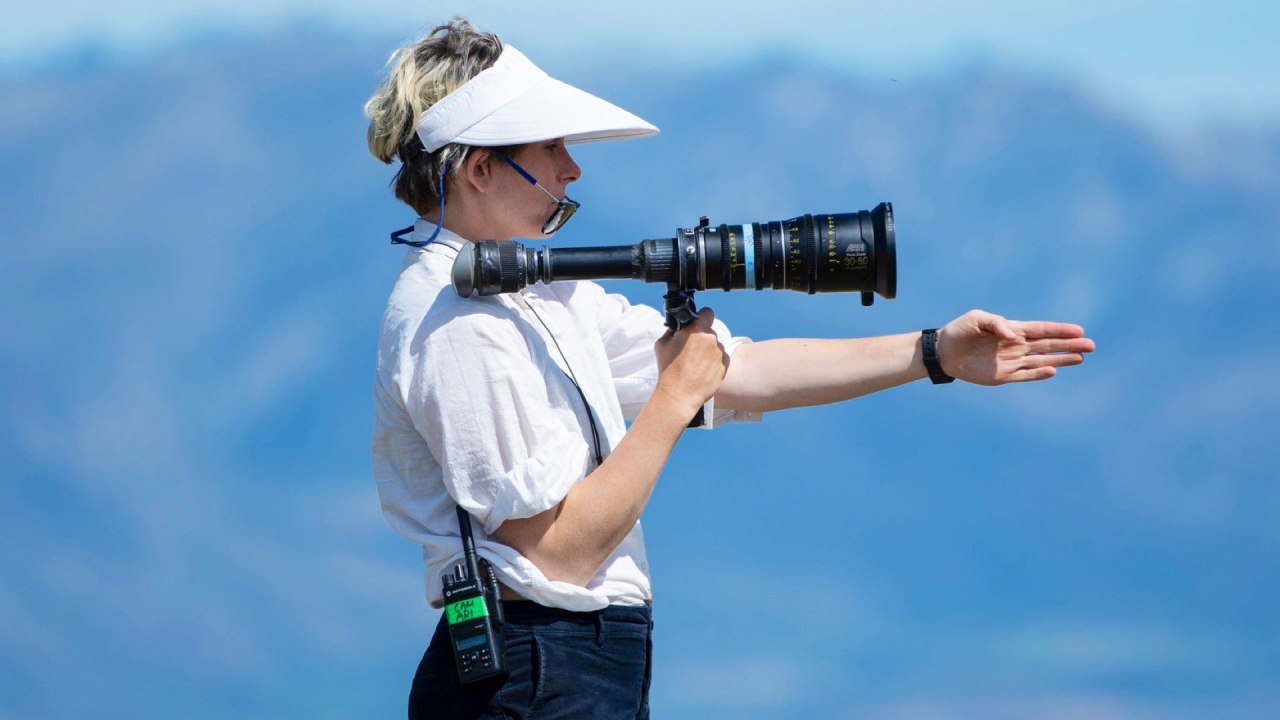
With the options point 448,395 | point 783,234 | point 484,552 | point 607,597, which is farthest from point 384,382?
point 783,234

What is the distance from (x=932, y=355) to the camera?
2.63 metres

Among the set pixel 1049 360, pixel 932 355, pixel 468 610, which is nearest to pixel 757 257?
pixel 932 355

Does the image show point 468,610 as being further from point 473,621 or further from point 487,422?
point 487,422

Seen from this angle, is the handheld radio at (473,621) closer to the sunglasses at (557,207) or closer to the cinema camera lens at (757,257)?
the cinema camera lens at (757,257)

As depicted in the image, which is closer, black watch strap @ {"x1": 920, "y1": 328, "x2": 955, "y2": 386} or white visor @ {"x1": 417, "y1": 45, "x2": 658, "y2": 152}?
white visor @ {"x1": 417, "y1": 45, "x2": 658, "y2": 152}

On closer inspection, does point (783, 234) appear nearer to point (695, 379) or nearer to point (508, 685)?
point (695, 379)

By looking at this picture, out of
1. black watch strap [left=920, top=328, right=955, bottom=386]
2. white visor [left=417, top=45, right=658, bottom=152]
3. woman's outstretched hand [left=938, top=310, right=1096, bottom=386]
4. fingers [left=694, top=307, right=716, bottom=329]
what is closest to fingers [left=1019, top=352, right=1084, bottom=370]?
woman's outstretched hand [left=938, top=310, right=1096, bottom=386]

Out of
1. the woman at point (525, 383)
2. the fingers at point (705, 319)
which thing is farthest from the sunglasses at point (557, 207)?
the fingers at point (705, 319)

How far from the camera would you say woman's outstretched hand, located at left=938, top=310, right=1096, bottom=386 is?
2.51 metres

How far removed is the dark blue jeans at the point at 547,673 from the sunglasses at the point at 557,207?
2.24 ft

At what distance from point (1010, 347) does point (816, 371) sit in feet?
1.24

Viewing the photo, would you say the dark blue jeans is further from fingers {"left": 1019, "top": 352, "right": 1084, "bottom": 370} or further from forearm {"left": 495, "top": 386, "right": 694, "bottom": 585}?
fingers {"left": 1019, "top": 352, "right": 1084, "bottom": 370}

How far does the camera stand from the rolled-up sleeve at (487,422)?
2129 millimetres

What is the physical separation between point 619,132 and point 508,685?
39.7 inches
